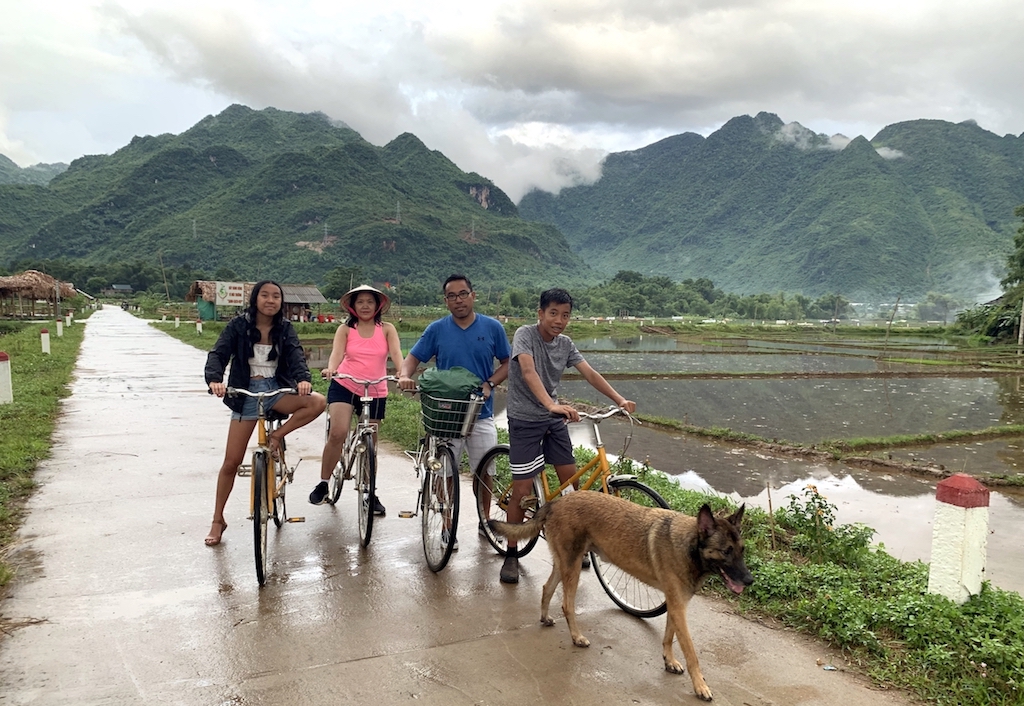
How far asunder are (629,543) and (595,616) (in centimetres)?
77

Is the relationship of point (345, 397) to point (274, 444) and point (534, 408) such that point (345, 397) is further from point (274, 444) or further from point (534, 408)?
point (534, 408)

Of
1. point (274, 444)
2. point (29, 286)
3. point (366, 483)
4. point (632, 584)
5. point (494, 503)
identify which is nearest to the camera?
point (632, 584)

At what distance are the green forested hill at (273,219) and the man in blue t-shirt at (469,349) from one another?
98.5 meters

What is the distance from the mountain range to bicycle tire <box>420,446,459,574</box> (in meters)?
95.9

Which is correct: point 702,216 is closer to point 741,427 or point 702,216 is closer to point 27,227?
point 27,227

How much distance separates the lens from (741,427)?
14.1 metres

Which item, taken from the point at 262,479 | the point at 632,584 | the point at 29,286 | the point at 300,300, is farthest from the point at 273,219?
the point at 632,584

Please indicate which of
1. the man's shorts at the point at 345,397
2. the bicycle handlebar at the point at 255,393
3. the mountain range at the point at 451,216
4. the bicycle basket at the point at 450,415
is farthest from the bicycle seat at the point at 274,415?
the mountain range at the point at 451,216

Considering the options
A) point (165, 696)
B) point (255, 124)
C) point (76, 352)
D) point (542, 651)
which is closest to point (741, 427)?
point (542, 651)

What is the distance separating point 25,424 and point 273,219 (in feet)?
396

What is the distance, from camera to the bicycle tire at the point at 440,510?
429 cm

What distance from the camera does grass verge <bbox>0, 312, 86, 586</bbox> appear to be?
5.30 meters

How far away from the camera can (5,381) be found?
995 cm

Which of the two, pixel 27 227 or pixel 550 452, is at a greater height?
pixel 27 227
